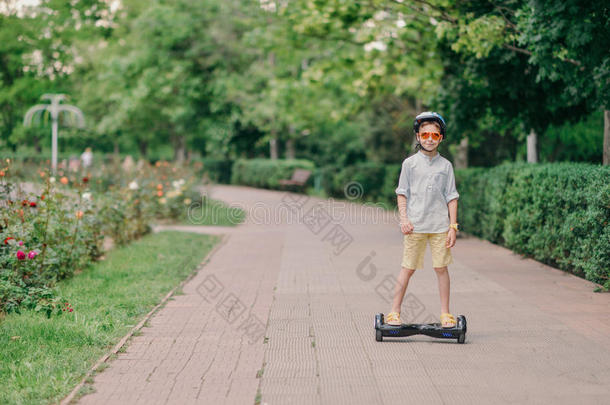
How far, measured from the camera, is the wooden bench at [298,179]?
96.8 ft

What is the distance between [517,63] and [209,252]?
251 inches

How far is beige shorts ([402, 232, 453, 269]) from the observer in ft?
19.0

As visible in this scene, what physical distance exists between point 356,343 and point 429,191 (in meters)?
1.43

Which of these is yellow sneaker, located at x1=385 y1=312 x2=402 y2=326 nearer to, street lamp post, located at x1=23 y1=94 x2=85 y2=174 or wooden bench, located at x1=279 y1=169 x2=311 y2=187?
street lamp post, located at x1=23 y1=94 x2=85 y2=174

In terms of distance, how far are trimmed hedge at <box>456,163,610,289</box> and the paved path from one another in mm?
350

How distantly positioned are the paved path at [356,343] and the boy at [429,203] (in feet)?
2.17

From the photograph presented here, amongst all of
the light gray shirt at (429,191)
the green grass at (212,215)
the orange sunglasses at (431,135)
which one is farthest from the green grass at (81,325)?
the green grass at (212,215)

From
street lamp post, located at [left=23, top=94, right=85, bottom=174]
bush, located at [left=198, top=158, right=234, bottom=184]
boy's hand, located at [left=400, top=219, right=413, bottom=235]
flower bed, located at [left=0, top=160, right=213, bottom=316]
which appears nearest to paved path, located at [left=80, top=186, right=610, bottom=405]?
boy's hand, located at [left=400, top=219, right=413, bottom=235]

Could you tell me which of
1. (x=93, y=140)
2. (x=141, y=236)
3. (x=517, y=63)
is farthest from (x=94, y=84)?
(x=517, y=63)

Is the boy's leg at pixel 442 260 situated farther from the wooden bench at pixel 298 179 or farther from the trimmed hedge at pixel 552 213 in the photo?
the wooden bench at pixel 298 179

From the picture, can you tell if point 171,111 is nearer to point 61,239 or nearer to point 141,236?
point 141,236

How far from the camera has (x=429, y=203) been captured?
5789 mm

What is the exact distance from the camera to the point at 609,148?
10.4 metres

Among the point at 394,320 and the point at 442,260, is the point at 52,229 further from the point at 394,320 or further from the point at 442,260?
the point at 442,260
